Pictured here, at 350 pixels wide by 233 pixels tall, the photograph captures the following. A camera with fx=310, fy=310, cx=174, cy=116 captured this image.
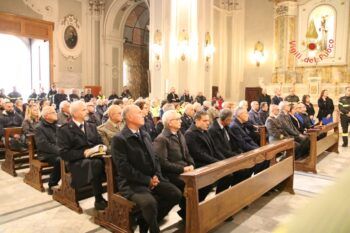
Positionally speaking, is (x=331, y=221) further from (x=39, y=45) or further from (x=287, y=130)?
(x=39, y=45)

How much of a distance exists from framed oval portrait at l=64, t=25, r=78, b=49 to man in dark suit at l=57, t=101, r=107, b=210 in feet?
36.7

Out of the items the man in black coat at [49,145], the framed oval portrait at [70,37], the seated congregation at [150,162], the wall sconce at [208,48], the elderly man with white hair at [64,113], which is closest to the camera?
the seated congregation at [150,162]

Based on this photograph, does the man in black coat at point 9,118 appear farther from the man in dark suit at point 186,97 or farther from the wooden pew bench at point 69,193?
the man in dark suit at point 186,97

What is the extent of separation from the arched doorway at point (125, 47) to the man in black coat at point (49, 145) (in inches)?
420

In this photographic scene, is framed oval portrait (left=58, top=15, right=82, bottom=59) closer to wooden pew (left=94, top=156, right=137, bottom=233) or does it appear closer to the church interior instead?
the church interior

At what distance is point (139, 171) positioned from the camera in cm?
291

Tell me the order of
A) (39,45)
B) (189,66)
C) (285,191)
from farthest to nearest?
(39,45) < (189,66) < (285,191)

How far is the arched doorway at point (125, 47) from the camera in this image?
597 inches

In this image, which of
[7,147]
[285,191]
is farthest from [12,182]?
[285,191]

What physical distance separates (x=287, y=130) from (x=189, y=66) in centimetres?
606

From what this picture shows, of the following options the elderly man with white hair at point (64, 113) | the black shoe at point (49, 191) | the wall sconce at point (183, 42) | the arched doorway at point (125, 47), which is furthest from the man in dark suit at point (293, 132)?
the arched doorway at point (125, 47)

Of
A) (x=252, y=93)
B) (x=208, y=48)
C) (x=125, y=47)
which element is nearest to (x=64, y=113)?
(x=208, y=48)

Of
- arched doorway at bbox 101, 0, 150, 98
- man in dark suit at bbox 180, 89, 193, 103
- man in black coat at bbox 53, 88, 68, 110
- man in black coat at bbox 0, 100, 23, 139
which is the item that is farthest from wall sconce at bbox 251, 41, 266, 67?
man in black coat at bbox 0, 100, 23, 139

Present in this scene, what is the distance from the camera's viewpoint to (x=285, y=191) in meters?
4.39
